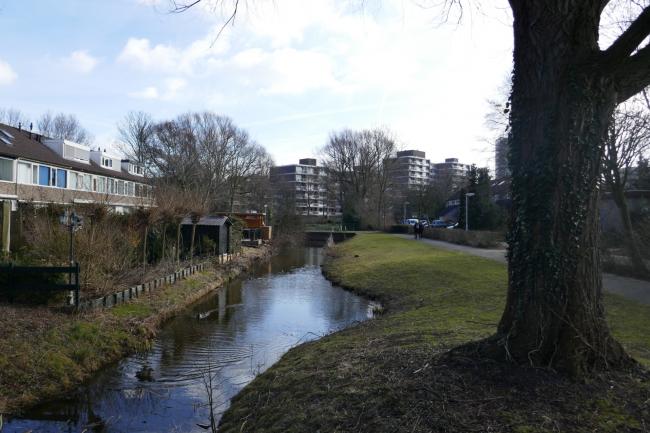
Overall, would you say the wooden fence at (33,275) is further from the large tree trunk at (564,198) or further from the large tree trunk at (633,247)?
the large tree trunk at (633,247)

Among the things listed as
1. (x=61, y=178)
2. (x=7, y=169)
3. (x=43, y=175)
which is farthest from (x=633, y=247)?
(x=61, y=178)

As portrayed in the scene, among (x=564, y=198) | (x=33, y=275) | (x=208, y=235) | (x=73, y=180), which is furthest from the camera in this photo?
(x=73, y=180)

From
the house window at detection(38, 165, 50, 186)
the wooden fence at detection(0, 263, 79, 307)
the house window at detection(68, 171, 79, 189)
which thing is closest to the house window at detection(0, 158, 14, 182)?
the house window at detection(38, 165, 50, 186)

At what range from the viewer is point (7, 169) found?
30.7 m

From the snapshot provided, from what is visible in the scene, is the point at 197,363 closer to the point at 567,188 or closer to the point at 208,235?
the point at 567,188

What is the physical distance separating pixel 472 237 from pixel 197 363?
84.1 ft

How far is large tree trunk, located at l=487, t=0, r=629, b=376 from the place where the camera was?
15.6ft

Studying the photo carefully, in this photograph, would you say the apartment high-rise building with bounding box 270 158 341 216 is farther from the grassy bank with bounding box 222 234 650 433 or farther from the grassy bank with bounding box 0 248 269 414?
the grassy bank with bounding box 222 234 650 433

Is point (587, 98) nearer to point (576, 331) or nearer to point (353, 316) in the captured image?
point (576, 331)

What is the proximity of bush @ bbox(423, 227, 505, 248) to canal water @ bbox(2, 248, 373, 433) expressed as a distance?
569 inches

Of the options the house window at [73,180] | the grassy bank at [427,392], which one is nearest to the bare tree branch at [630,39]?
the grassy bank at [427,392]

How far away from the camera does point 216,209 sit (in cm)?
4994

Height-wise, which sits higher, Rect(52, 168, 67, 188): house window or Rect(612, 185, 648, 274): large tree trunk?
Rect(52, 168, 67, 188): house window

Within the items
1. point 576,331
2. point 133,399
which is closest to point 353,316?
point 133,399
